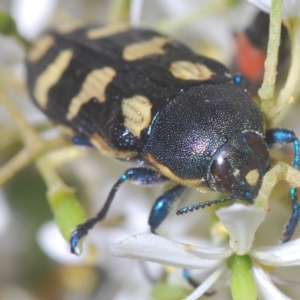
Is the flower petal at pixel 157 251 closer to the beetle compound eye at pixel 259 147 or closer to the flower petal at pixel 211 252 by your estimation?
the flower petal at pixel 211 252

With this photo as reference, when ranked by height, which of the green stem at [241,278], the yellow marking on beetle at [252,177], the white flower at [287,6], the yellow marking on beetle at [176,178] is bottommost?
the green stem at [241,278]

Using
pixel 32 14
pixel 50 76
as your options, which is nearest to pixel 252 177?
pixel 50 76

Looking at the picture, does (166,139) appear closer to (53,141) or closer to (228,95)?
(228,95)

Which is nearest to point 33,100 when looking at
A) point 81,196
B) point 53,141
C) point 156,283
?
point 53,141

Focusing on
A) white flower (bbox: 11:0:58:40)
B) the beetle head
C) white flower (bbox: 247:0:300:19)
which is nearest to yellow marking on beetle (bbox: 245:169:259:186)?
the beetle head

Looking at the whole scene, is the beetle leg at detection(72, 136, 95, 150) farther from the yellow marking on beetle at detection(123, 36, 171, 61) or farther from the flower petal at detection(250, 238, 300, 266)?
the flower petal at detection(250, 238, 300, 266)

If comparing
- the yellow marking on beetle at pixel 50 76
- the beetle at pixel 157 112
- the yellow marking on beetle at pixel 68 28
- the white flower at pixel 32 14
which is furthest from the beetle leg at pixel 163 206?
the white flower at pixel 32 14
